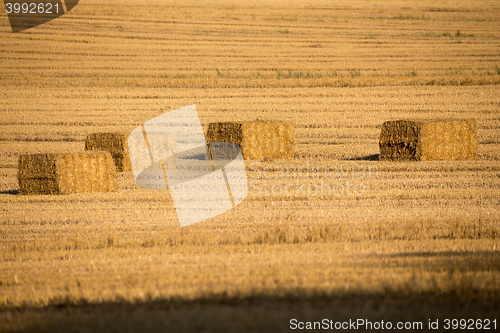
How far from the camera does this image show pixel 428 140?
1367 centimetres

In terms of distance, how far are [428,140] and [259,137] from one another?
158 inches

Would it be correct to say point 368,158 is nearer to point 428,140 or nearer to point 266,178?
point 428,140

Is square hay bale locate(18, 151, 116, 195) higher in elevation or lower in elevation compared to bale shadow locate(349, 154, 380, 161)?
higher

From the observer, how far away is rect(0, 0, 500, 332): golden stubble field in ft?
14.6

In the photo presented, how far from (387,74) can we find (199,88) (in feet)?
24.5

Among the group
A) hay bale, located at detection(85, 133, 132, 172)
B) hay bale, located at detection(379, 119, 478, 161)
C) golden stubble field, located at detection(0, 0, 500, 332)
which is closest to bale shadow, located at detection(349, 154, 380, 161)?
golden stubble field, located at detection(0, 0, 500, 332)

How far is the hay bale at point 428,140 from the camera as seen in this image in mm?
13594

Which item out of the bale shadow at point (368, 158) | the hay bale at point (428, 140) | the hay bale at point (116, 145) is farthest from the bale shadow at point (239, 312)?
the bale shadow at point (368, 158)

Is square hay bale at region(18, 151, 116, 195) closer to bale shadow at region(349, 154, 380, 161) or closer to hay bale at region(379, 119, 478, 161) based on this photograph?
bale shadow at region(349, 154, 380, 161)

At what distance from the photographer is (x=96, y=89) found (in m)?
22.3

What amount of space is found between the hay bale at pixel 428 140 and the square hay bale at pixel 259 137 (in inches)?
93.9

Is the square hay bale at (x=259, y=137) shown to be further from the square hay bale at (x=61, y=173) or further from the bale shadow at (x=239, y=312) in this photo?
the bale shadow at (x=239, y=312)

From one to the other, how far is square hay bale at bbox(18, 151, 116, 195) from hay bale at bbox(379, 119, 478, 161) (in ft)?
22.1

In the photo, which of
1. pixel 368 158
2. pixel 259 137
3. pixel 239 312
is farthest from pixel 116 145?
pixel 239 312
